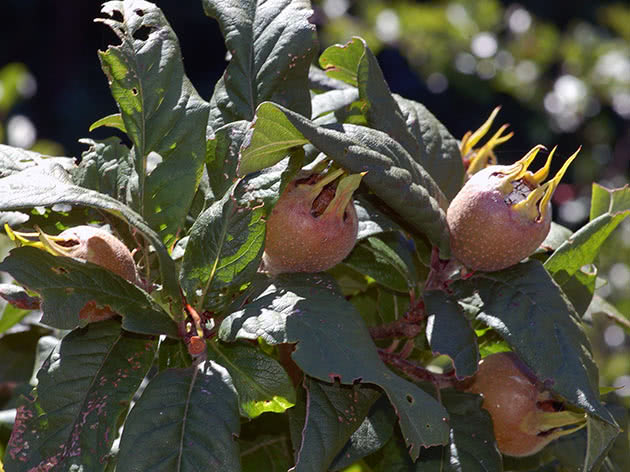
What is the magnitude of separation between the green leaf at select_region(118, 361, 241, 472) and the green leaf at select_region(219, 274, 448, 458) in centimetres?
7

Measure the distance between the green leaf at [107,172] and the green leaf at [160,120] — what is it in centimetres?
3

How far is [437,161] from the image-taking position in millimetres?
1203

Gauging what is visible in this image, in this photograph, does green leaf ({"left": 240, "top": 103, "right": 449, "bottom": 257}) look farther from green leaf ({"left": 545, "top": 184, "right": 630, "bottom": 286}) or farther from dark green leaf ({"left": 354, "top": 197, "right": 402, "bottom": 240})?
green leaf ({"left": 545, "top": 184, "right": 630, "bottom": 286})

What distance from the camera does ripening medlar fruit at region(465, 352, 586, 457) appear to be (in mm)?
1121

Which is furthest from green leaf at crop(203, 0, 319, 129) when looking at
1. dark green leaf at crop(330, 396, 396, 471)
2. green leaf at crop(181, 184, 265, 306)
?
dark green leaf at crop(330, 396, 396, 471)

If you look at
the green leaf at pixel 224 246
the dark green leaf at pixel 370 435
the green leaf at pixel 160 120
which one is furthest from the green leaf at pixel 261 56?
the dark green leaf at pixel 370 435

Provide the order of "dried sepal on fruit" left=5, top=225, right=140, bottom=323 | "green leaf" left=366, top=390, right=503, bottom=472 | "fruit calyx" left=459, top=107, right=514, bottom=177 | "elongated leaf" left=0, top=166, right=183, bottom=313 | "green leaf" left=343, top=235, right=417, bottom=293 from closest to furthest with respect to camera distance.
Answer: "elongated leaf" left=0, top=166, right=183, bottom=313 → "dried sepal on fruit" left=5, top=225, right=140, bottom=323 → "green leaf" left=366, top=390, right=503, bottom=472 → "green leaf" left=343, top=235, right=417, bottom=293 → "fruit calyx" left=459, top=107, right=514, bottom=177

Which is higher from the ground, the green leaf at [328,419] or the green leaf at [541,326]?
the green leaf at [541,326]

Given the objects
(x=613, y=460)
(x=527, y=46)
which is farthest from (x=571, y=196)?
(x=613, y=460)

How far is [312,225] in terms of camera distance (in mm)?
973

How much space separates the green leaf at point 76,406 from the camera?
0.91 meters

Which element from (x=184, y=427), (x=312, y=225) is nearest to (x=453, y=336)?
(x=312, y=225)

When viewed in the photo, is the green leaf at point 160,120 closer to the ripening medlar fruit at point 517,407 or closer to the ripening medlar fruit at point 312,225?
the ripening medlar fruit at point 312,225

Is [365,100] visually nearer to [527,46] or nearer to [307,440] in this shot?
[307,440]
